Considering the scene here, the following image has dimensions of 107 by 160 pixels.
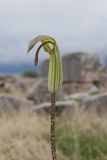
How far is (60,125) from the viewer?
25.0 ft

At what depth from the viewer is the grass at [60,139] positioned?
18.9 ft

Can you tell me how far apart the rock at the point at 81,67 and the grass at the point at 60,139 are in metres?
15.2

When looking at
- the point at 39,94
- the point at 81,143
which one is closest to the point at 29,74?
the point at 39,94

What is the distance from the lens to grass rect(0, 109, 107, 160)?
18.9 feet

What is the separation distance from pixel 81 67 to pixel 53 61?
23.5 metres

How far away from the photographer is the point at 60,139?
6.52 m

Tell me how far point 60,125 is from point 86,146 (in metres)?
1.41

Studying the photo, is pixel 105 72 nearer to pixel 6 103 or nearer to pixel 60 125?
pixel 6 103

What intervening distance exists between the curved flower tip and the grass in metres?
4.79

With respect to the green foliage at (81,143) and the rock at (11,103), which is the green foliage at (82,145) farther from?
the rock at (11,103)

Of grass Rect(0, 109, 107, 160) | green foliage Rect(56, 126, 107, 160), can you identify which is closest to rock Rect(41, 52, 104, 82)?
grass Rect(0, 109, 107, 160)

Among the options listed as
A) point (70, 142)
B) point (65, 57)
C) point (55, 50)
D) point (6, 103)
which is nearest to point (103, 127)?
point (70, 142)

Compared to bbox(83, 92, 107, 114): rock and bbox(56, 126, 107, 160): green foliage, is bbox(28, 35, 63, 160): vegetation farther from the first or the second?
bbox(83, 92, 107, 114): rock

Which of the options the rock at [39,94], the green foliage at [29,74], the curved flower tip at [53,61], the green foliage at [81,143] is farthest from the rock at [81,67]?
the curved flower tip at [53,61]
